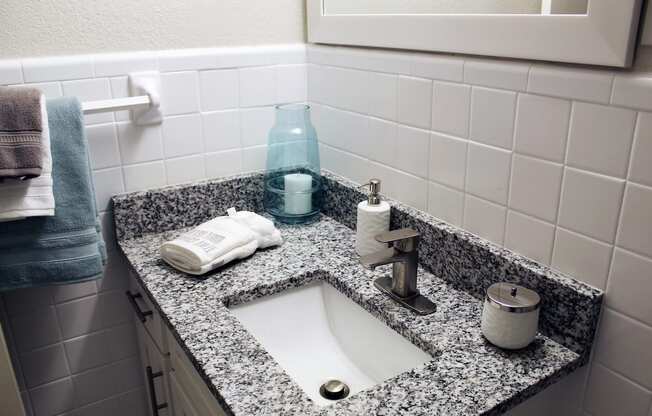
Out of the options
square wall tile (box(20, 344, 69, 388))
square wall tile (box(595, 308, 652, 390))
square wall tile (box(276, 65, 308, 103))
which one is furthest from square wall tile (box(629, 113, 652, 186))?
square wall tile (box(20, 344, 69, 388))

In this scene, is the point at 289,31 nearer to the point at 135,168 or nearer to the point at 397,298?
the point at 135,168

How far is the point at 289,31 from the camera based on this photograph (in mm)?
1321

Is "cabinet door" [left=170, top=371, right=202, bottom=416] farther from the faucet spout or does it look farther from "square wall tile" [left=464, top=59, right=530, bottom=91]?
"square wall tile" [left=464, top=59, right=530, bottom=91]

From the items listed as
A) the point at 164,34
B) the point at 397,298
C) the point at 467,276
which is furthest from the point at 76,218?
the point at 467,276

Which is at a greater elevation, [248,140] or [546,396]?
[248,140]

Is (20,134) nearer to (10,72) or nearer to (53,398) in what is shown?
(10,72)

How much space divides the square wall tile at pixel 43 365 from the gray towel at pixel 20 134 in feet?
1.66

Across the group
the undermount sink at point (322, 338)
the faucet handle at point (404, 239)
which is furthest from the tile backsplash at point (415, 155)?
the undermount sink at point (322, 338)

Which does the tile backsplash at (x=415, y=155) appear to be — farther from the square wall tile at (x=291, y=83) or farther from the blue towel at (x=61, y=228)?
the blue towel at (x=61, y=228)

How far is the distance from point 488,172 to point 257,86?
2.11 feet

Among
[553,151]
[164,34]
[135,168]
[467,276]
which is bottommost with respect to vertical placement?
[467,276]

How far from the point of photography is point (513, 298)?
80 cm

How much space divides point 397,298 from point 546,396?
291 mm

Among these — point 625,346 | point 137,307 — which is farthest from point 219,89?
point 625,346
